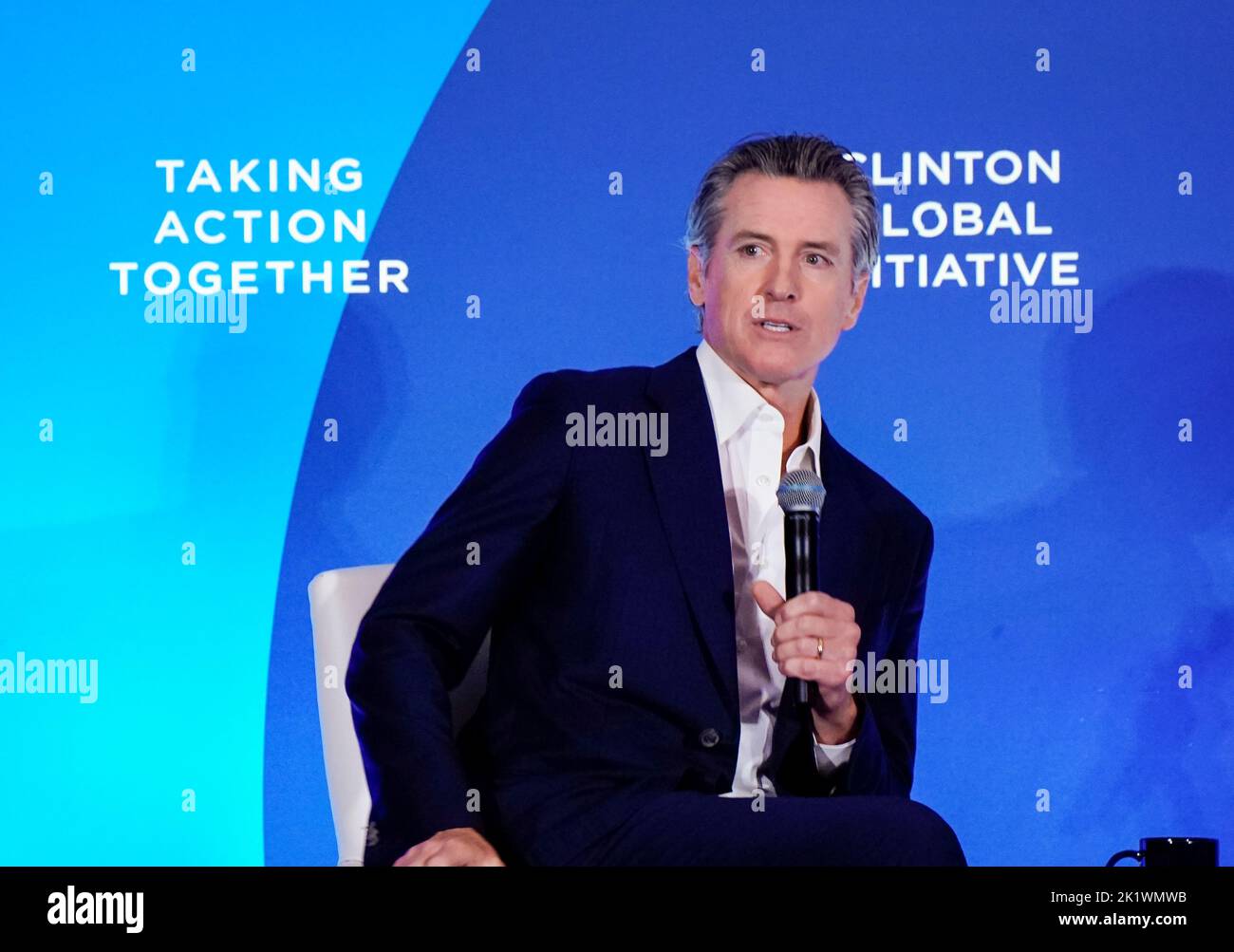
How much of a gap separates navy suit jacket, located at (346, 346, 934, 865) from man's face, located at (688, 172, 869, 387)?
0.21 metres

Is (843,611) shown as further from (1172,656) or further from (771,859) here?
(1172,656)

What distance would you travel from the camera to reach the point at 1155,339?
3395 mm

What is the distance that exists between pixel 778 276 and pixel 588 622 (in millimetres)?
884

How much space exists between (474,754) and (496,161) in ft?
4.74

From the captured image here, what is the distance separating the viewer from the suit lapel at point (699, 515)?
301cm

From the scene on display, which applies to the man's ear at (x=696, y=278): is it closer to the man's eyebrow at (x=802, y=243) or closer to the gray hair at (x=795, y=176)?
the gray hair at (x=795, y=176)

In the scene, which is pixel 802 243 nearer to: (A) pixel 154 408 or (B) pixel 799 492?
(B) pixel 799 492

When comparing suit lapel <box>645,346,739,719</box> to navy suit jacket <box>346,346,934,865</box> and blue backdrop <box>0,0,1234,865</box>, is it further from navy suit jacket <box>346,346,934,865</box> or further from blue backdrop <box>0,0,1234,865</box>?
blue backdrop <box>0,0,1234,865</box>

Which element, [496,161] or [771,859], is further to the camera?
[496,161]

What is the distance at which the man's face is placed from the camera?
3.24 metres

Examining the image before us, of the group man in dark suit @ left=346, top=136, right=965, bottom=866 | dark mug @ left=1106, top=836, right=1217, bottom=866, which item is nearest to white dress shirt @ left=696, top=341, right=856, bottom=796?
man in dark suit @ left=346, top=136, right=965, bottom=866

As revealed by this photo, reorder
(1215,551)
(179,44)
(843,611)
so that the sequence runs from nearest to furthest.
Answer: (843,611) → (1215,551) → (179,44)

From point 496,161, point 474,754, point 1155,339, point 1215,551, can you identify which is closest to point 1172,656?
point 1215,551
